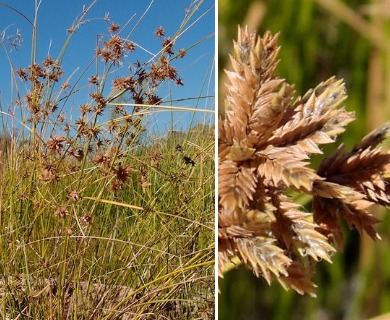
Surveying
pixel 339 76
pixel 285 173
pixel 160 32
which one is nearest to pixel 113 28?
pixel 160 32

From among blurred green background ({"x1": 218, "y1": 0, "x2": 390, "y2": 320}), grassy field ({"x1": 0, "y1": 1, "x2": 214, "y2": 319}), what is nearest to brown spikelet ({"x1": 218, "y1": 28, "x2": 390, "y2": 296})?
blurred green background ({"x1": 218, "y1": 0, "x2": 390, "y2": 320})

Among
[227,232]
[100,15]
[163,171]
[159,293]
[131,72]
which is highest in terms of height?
[100,15]

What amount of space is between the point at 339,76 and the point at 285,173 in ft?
0.59

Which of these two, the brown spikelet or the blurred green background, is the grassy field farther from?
the brown spikelet

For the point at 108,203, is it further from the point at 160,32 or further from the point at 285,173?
the point at 285,173

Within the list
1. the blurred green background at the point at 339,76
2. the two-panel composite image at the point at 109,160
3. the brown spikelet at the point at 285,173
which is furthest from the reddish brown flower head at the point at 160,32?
the brown spikelet at the point at 285,173

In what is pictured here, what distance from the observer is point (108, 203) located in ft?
3.44

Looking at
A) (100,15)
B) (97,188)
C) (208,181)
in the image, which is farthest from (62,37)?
(208,181)

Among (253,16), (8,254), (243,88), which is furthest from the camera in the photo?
(8,254)

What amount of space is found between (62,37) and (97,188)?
290 millimetres

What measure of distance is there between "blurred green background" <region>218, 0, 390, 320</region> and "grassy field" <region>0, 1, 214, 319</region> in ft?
1.26

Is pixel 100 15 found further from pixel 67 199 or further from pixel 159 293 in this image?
pixel 159 293

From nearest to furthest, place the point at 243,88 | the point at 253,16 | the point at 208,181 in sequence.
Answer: the point at 243,88 → the point at 253,16 → the point at 208,181

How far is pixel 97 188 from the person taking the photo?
105 centimetres
